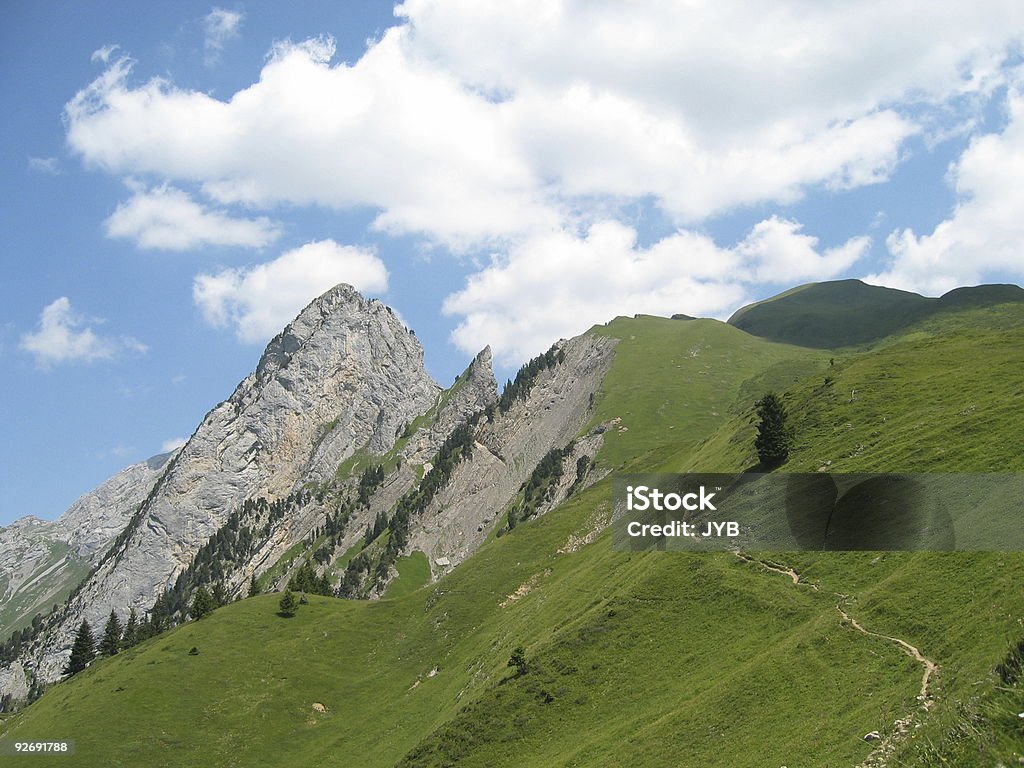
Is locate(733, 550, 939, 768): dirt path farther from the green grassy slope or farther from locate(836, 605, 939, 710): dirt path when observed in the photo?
the green grassy slope

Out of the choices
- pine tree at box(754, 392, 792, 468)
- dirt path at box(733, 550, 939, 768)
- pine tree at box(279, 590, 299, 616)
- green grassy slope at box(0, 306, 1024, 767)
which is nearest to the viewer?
dirt path at box(733, 550, 939, 768)

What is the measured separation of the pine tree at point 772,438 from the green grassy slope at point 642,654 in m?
1.97

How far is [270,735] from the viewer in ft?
304

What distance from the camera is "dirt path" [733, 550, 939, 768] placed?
2234 cm

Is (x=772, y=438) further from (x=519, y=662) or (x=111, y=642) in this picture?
(x=111, y=642)

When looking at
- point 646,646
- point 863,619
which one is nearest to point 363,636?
point 646,646

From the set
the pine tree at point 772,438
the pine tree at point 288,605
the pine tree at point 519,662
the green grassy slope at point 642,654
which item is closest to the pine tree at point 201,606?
the green grassy slope at point 642,654

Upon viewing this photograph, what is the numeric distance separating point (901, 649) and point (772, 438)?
142 feet

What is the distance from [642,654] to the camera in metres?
59.1

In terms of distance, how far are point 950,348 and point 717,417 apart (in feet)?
321

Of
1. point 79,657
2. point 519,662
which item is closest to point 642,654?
point 519,662

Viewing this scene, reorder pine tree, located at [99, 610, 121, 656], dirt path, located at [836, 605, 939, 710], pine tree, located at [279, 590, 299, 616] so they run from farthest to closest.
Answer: pine tree, located at [99, 610, 121, 656] → pine tree, located at [279, 590, 299, 616] → dirt path, located at [836, 605, 939, 710]

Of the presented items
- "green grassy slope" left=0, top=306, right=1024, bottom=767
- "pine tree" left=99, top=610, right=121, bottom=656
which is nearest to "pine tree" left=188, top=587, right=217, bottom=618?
"green grassy slope" left=0, top=306, right=1024, bottom=767

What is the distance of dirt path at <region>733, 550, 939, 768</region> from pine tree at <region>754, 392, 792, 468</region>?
705 inches
